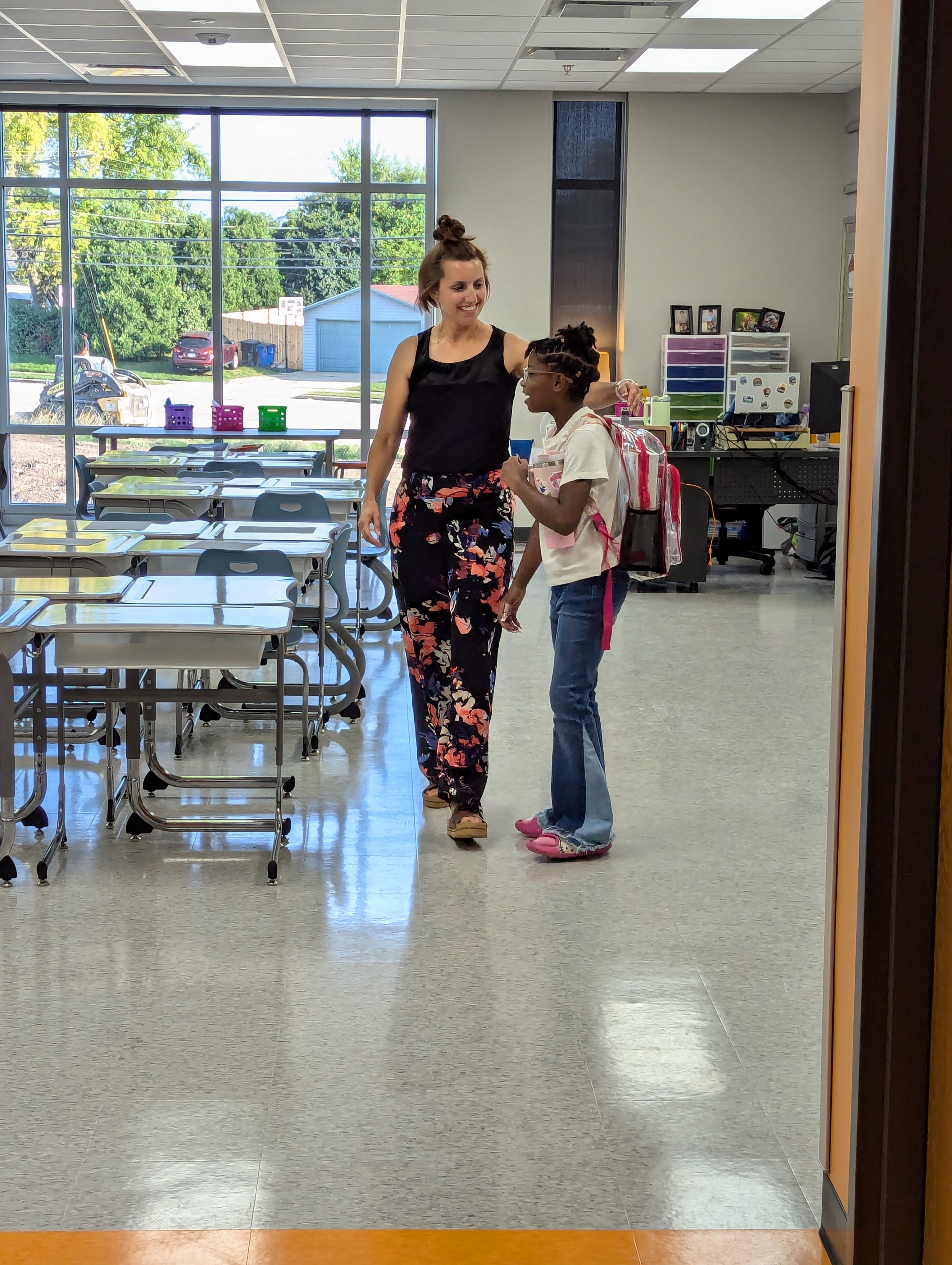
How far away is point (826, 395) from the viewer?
8883 mm

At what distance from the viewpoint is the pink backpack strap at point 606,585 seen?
3494 mm

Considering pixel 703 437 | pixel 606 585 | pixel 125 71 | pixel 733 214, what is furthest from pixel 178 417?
pixel 606 585

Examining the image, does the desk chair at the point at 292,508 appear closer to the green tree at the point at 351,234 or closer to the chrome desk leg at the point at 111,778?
the chrome desk leg at the point at 111,778

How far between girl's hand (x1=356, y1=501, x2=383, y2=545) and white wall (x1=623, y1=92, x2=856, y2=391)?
749 cm

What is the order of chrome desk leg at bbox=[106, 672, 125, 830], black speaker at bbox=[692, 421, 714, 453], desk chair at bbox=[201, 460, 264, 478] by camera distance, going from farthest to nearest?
1. black speaker at bbox=[692, 421, 714, 453]
2. desk chair at bbox=[201, 460, 264, 478]
3. chrome desk leg at bbox=[106, 672, 125, 830]

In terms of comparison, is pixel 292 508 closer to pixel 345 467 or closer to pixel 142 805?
pixel 142 805

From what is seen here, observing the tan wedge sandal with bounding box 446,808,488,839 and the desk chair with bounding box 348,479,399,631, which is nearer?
the tan wedge sandal with bounding box 446,808,488,839

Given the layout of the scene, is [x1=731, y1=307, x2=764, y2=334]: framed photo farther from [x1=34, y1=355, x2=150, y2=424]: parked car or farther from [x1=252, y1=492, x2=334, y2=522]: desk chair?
[x1=252, y1=492, x2=334, y2=522]: desk chair

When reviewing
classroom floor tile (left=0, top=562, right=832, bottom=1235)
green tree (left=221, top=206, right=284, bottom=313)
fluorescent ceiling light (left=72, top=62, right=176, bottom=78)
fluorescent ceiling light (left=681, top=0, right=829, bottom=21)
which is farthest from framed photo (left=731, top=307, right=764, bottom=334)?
classroom floor tile (left=0, top=562, right=832, bottom=1235)

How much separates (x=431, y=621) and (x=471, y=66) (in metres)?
7.04

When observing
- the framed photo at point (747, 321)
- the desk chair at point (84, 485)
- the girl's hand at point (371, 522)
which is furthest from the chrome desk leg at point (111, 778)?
the framed photo at point (747, 321)

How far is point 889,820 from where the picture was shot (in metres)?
1.87

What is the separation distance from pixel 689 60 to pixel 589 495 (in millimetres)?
7189

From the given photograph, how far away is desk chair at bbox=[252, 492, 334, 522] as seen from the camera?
5.80 meters
